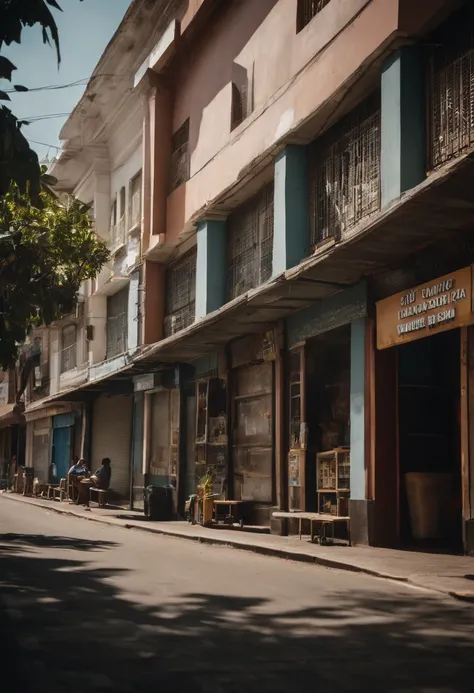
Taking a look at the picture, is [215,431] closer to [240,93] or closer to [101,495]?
[240,93]

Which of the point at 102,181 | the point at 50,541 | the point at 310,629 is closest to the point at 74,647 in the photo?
the point at 310,629

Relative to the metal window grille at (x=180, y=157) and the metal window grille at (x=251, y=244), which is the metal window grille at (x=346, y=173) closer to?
the metal window grille at (x=251, y=244)

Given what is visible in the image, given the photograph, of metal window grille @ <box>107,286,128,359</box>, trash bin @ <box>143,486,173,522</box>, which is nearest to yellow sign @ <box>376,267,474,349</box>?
trash bin @ <box>143,486,173,522</box>

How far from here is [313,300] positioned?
1606cm

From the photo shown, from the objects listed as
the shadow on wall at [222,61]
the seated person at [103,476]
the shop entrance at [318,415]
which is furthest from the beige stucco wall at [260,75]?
the seated person at [103,476]

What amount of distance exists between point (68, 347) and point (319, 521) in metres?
23.7

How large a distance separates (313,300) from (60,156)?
787 inches

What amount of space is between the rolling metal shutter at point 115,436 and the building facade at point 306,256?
3202mm

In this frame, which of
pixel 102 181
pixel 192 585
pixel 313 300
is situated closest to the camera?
pixel 192 585

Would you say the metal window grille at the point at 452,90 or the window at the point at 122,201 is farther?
the window at the point at 122,201

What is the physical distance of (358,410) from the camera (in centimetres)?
1443

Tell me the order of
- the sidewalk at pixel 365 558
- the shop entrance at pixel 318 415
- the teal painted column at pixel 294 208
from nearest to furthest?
1. the sidewalk at pixel 365 558
2. the shop entrance at pixel 318 415
3. the teal painted column at pixel 294 208

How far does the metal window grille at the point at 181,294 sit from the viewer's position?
23.4 meters

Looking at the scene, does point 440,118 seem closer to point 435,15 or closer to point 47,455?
point 435,15
